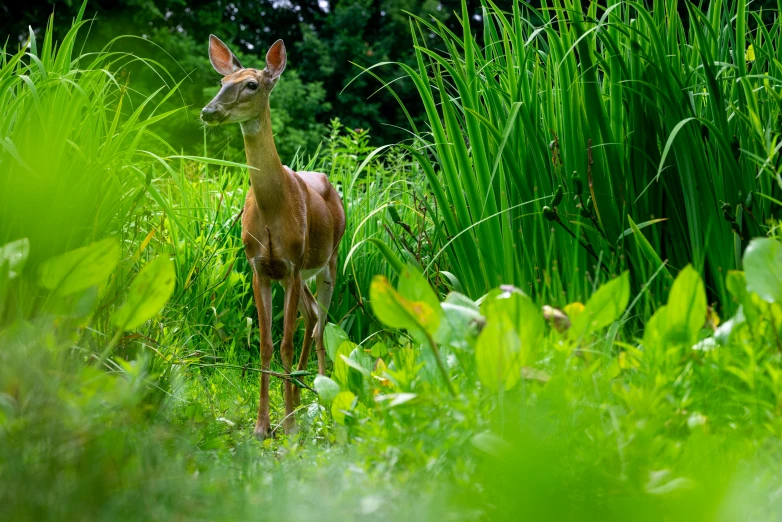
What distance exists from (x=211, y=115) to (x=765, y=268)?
2.70 m

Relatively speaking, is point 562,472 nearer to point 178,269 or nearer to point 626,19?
point 626,19

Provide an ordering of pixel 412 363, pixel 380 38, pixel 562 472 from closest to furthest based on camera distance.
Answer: pixel 562 472
pixel 412 363
pixel 380 38

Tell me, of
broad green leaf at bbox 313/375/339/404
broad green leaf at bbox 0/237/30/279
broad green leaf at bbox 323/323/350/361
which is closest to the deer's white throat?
broad green leaf at bbox 323/323/350/361

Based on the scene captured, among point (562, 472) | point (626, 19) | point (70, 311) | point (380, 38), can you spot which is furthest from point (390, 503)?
point (380, 38)

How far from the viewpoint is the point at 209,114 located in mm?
3801

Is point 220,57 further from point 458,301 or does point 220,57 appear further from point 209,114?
point 458,301

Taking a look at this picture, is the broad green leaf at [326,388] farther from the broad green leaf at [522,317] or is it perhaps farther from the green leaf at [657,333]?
the green leaf at [657,333]

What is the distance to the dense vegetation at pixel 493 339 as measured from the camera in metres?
1.47

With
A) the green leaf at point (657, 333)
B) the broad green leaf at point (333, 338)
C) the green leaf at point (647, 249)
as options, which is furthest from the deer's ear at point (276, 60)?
the green leaf at point (657, 333)

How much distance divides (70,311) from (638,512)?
4.44 feet

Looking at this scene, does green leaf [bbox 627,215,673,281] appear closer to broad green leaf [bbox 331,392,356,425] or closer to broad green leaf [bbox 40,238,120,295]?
broad green leaf [bbox 331,392,356,425]

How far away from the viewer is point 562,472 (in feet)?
5.16

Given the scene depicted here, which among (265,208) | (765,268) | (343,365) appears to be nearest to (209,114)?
(265,208)

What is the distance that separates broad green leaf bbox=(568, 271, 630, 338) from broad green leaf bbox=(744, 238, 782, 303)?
28cm
